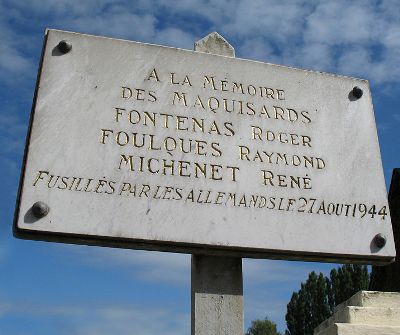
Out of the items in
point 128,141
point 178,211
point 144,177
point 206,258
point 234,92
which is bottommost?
point 206,258

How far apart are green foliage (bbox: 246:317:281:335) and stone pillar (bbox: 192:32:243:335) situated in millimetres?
56435

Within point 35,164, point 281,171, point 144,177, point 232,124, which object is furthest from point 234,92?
point 35,164

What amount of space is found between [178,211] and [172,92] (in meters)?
1.00

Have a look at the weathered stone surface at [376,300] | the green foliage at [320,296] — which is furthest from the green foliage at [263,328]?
the weathered stone surface at [376,300]

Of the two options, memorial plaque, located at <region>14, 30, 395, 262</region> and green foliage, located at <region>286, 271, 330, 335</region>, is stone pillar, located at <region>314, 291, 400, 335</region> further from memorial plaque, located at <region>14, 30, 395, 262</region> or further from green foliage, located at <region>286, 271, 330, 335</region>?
green foliage, located at <region>286, 271, 330, 335</region>

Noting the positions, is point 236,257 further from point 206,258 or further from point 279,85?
point 279,85

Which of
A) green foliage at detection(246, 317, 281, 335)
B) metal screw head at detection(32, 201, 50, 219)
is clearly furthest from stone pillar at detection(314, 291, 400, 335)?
green foliage at detection(246, 317, 281, 335)

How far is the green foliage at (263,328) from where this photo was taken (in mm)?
57688

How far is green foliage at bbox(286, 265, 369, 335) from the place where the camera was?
135 ft

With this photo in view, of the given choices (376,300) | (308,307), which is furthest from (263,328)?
(376,300)

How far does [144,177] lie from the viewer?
3768 mm

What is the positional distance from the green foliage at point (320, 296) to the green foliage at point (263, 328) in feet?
51.3

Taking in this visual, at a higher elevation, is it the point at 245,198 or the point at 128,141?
the point at 128,141

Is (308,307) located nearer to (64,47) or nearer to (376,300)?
(376,300)
